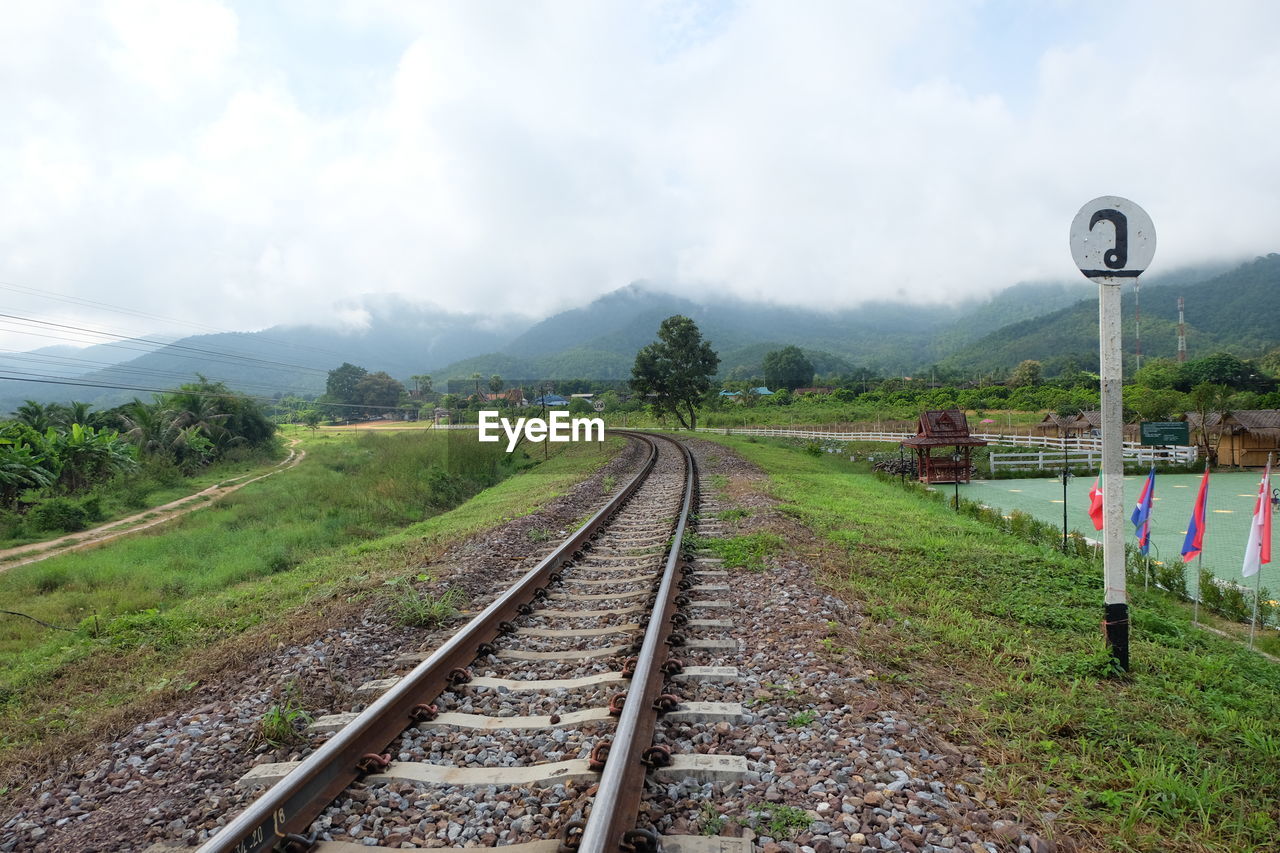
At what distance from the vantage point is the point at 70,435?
20.5 metres

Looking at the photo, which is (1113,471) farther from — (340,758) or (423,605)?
(423,605)

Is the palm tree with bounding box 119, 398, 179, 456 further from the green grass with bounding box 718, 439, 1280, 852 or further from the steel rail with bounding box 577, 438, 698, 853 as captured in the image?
the green grass with bounding box 718, 439, 1280, 852

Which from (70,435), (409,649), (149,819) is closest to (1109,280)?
(409,649)

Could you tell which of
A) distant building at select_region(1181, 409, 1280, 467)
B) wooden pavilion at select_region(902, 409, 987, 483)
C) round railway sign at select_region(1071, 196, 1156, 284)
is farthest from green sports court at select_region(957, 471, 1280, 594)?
round railway sign at select_region(1071, 196, 1156, 284)

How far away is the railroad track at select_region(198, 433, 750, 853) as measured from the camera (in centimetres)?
251

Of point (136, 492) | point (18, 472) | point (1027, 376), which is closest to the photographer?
point (18, 472)

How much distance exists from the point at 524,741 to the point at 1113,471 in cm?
379

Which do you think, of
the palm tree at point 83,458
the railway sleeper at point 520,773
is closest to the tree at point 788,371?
the palm tree at point 83,458

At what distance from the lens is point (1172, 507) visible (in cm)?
1762

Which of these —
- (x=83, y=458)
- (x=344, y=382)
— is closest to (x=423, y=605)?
(x=83, y=458)

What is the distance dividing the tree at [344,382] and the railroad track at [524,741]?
5228cm

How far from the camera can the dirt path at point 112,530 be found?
43.2 ft

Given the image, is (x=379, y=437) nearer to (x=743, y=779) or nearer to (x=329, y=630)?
(x=329, y=630)

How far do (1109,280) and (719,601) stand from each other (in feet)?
11.5
